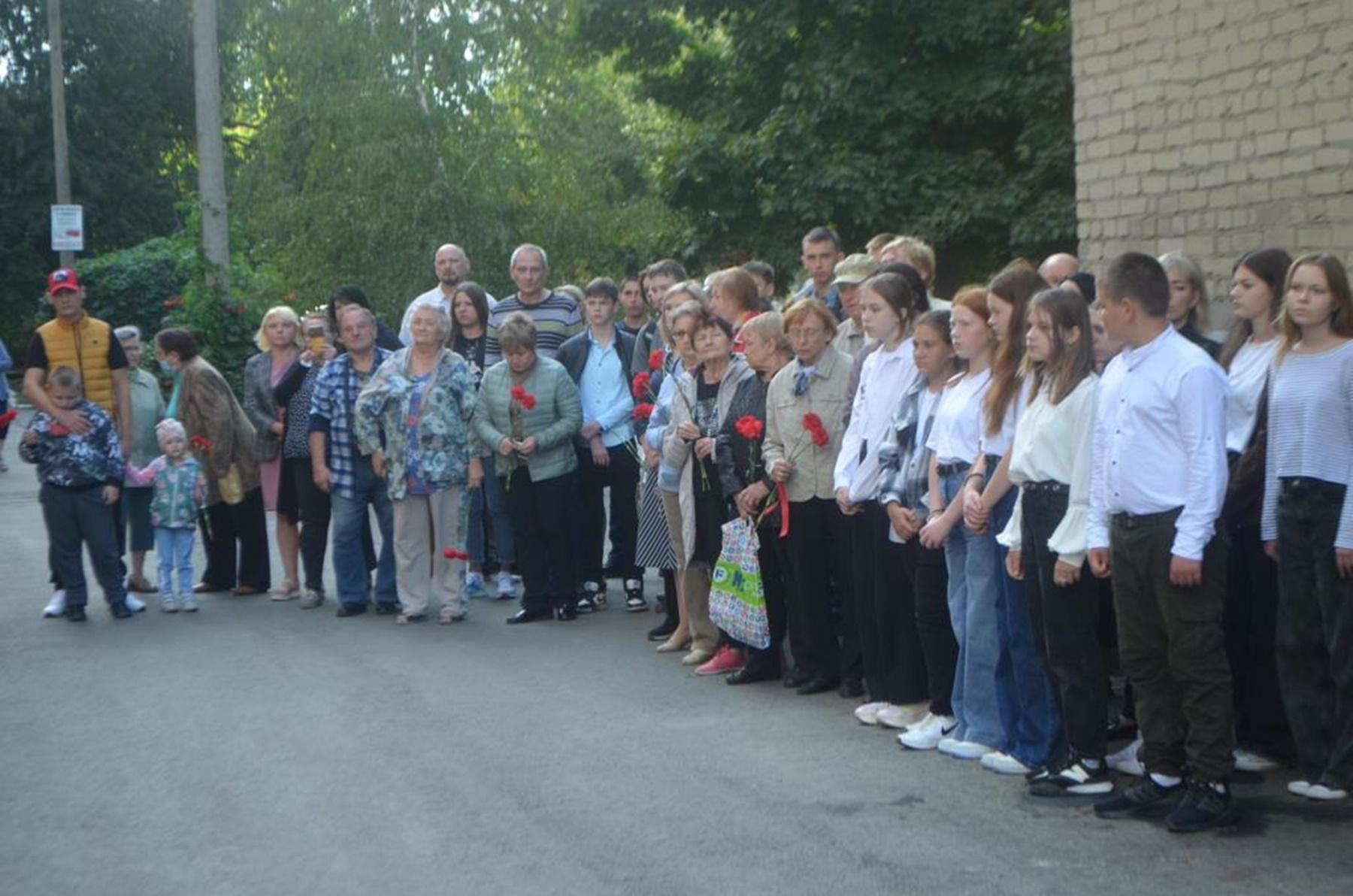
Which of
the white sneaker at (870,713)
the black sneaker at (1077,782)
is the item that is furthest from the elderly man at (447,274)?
the black sneaker at (1077,782)

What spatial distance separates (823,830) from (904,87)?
2125 cm

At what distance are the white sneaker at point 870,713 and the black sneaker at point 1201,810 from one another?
214 cm

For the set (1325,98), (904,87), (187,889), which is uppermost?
(904,87)

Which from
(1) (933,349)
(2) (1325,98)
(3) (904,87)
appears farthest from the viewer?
(3) (904,87)

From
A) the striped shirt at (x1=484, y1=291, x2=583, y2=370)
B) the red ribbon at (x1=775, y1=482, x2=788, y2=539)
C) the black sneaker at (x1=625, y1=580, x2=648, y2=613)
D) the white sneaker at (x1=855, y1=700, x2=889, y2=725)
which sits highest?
the striped shirt at (x1=484, y1=291, x2=583, y2=370)

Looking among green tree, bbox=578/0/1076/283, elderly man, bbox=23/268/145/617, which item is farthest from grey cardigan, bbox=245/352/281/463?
green tree, bbox=578/0/1076/283

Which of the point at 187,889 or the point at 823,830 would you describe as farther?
the point at 823,830

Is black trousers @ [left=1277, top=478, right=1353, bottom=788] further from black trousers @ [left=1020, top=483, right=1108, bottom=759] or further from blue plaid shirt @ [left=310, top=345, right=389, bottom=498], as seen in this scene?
blue plaid shirt @ [left=310, top=345, right=389, bottom=498]

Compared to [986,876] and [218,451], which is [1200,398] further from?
[218,451]

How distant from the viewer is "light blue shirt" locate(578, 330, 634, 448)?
1248 cm

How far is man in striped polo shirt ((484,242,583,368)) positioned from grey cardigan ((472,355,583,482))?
918 mm

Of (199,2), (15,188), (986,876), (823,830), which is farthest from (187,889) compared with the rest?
(15,188)

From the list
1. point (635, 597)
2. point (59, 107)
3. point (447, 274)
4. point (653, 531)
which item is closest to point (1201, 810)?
point (653, 531)

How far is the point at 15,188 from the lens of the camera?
45781mm
